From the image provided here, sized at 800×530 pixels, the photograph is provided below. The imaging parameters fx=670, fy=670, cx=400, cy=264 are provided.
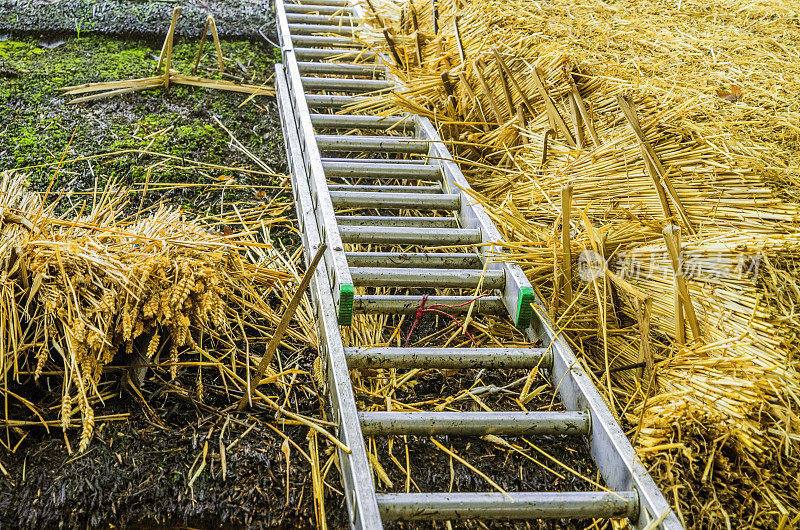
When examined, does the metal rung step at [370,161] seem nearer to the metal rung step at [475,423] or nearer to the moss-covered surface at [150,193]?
the moss-covered surface at [150,193]

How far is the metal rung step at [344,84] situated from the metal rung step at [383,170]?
0.54 metres

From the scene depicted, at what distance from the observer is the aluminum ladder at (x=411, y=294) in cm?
121

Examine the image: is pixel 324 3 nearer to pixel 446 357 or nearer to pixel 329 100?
pixel 329 100

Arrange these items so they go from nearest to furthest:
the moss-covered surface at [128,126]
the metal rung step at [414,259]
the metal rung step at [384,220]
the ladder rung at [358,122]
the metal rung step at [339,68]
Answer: the metal rung step at [414,259], the metal rung step at [384,220], the moss-covered surface at [128,126], the ladder rung at [358,122], the metal rung step at [339,68]

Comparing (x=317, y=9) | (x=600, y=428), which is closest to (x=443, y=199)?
(x=600, y=428)

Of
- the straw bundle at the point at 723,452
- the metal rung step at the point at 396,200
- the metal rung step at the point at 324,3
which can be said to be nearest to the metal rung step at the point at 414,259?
the metal rung step at the point at 396,200

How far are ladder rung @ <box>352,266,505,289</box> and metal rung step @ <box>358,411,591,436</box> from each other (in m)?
0.38

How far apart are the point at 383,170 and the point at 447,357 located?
0.81 m

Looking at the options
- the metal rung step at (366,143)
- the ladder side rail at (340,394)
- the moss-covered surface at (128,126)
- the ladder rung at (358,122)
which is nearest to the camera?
the ladder side rail at (340,394)

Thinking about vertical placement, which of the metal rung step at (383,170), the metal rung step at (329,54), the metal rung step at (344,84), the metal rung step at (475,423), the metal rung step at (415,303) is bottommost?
the metal rung step at (475,423)

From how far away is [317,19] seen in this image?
3.02 metres

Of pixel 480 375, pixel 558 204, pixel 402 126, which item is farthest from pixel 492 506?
pixel 402 126

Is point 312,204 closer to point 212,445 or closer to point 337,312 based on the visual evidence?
point 337,312

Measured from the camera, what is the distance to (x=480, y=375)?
5.27ft
